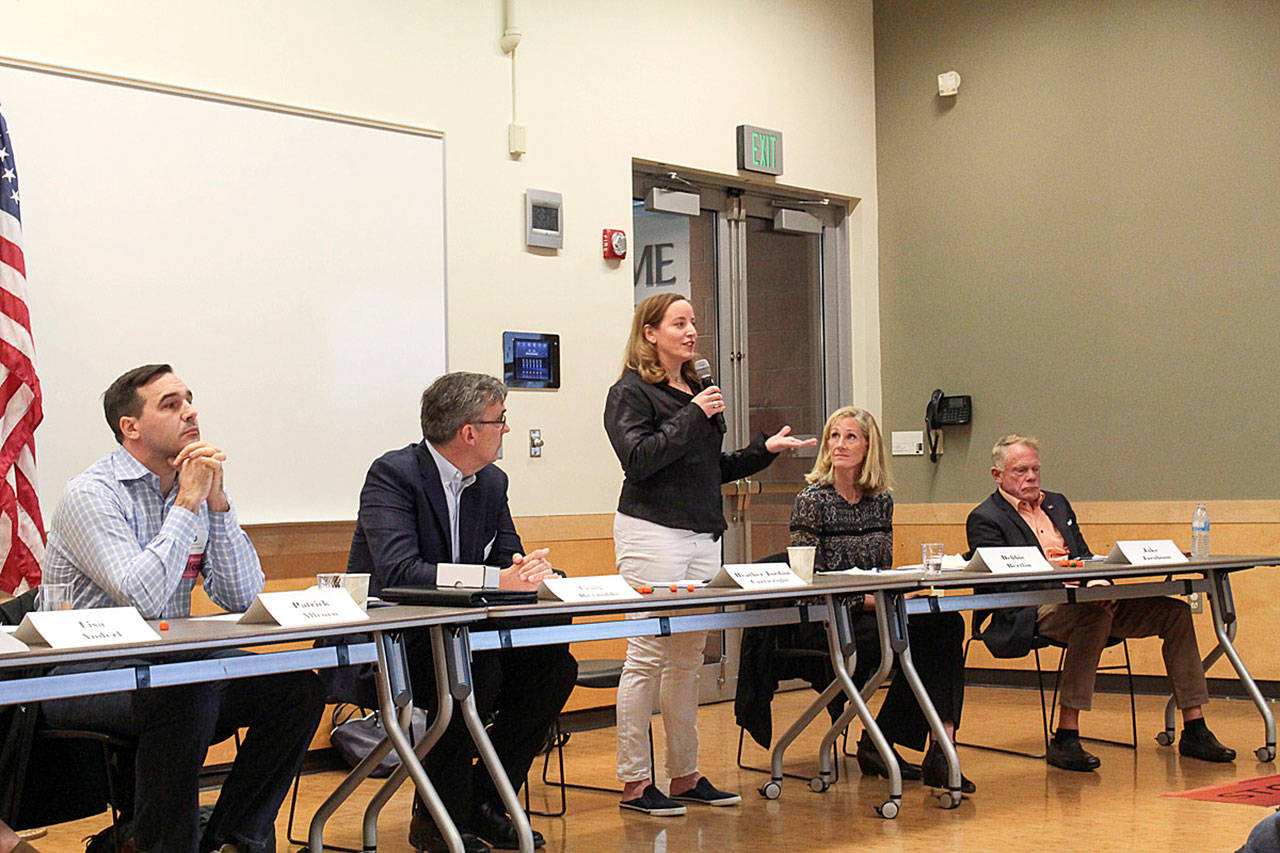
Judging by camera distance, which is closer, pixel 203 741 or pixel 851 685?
pixel 203 741

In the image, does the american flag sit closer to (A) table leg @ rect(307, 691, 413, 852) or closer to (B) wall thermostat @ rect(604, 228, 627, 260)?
(A) table leg @ rect(307, 691, 413, 852)

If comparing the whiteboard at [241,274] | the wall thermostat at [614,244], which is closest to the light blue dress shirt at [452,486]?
the whiteboard at [241,274]

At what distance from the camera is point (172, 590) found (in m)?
2.95

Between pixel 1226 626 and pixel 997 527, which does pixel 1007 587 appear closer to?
pixel 997 527

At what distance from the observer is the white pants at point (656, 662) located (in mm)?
3977

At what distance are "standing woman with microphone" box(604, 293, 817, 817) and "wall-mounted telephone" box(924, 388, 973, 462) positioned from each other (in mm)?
2856

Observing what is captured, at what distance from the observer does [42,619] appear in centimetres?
248

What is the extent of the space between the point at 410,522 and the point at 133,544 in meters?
0.75

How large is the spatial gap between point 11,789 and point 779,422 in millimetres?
4364

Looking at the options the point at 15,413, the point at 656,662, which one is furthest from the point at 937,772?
Result: the point at 15,413

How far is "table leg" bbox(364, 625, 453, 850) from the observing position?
3094 mm

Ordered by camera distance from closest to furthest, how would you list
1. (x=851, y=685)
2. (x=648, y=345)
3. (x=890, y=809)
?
(x=890, y=809)
(x=851, y=685)
(x=648, y=345)

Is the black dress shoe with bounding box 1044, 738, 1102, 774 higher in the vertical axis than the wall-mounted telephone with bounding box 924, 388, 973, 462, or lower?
lower

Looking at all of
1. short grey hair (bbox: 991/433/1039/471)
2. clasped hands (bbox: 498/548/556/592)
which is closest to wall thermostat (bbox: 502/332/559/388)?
short grey hair (bbox: 991/433/1039/471)
